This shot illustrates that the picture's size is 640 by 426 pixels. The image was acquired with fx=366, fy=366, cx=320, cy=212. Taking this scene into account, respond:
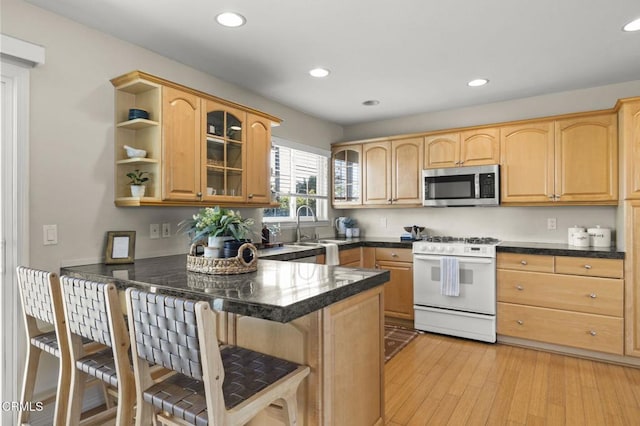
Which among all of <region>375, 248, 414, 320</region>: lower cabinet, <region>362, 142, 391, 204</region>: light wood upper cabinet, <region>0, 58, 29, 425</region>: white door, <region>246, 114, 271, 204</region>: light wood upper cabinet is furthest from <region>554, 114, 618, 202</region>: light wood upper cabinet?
<region>0, 58, 29, 425</region>: white door

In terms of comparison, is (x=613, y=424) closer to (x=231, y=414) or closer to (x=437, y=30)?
(x=231, y=414)

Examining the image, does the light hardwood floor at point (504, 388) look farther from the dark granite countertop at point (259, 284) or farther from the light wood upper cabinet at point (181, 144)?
the light wood upper cabinet at point (181, 144)

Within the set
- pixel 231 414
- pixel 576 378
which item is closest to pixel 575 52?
pixel 576 378

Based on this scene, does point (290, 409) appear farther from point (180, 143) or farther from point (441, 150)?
point (441, 150)

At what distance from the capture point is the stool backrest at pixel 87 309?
148 centimetres

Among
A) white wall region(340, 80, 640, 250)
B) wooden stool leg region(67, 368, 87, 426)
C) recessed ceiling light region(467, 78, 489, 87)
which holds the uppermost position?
recessed ceiling light region(467, 78, 489, 87)

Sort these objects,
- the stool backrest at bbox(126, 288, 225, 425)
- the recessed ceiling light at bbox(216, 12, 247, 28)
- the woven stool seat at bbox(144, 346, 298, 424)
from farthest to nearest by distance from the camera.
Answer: the recessed ceiling light at bbox(216, 12, 247, 28)
the woven stool seat at bbox(144, 346, 298, 424)
the stool backrest at bbox(126, 288, 225, 425)

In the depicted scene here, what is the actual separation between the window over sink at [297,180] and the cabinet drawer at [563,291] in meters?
2.31

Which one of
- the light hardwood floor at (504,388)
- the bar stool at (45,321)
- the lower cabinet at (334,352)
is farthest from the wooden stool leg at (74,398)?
the light hardwood floor at (504,388)

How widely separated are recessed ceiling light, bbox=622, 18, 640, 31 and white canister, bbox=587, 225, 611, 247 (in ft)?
5.76

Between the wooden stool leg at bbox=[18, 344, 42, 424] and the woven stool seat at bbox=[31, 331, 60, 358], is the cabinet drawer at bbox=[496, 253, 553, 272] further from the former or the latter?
the wooden stool leg at bbox=[18, 344, 42, 424]

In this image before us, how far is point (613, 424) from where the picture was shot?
2.19m

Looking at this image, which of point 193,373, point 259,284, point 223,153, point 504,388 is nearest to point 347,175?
point 223,153

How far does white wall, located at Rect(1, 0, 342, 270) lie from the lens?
7.09ft
